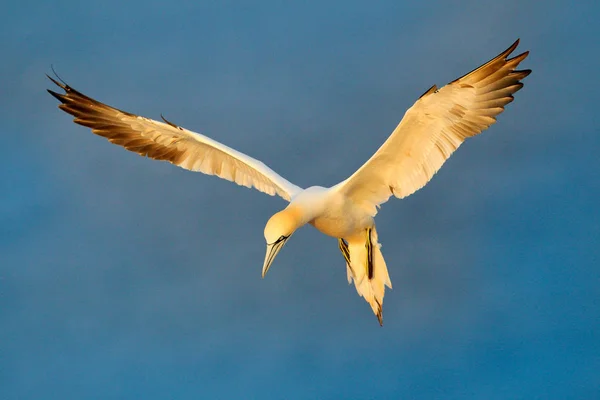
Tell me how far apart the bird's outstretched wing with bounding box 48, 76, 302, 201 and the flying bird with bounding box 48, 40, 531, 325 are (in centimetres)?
1

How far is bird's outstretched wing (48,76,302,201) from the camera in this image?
11898mm

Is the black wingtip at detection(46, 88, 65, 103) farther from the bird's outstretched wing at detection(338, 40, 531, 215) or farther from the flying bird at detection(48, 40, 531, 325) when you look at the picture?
the bird's outstretched wing at detection(338, 40, 531, 215)

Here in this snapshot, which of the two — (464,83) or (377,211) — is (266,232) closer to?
(377,211)

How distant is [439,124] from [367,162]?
38.3 inches

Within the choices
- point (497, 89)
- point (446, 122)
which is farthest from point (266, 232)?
point (497, 89)

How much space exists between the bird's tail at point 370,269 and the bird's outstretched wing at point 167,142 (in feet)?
4.05

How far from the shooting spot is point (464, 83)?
10.0 metres

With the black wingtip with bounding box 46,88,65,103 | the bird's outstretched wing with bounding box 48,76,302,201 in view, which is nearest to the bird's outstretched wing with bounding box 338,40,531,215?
the bird's outstretched wing with bounding box 48,76,302,201

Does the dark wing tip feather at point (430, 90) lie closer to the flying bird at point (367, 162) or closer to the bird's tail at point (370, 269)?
the flying bird at point (367, 162)

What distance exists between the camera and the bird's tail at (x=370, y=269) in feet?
37.9

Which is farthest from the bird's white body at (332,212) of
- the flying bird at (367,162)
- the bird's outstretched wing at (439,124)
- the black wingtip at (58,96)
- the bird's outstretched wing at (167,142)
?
the black wingtip at (58,96)

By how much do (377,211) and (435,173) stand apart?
1.05 meters

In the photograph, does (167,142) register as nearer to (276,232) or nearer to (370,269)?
(276,232)

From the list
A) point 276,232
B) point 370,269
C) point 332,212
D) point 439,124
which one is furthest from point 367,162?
point 370,269
